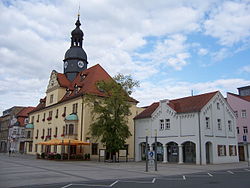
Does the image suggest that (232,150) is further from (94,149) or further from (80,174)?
(80,174)

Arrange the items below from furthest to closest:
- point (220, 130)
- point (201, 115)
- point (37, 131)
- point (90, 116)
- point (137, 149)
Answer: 1. point (37, 131)
2. point (90, 116)
3. point (137, 149)
4. point (220, 130)
5. point (201, 115)

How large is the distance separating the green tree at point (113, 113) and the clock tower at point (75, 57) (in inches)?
745

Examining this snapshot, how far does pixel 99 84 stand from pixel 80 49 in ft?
66.6

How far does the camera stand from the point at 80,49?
5459 centimetres

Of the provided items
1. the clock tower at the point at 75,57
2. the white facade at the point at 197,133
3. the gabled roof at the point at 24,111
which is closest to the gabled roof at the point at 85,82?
the clock tower at the point at 75,57

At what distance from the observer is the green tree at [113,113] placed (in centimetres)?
3475

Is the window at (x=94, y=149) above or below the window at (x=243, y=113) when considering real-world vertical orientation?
below

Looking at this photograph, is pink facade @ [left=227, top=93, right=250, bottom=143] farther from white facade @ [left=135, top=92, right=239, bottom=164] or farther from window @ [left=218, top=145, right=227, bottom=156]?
window @ [left=218, top=145, right=227, bottom=156]

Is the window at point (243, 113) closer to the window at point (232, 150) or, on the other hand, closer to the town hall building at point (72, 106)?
the window at point (232, 150)

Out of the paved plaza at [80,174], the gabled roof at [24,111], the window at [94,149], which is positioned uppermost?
the gabled roof at [24,111]

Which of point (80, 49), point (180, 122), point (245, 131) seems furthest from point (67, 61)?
point (245, 131)

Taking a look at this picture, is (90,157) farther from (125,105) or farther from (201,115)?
(201,115)

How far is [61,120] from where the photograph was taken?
1886 inches

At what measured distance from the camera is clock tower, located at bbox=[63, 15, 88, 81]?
177 ft
